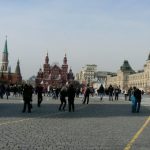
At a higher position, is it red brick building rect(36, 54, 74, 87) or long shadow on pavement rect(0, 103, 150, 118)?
red brick building rect(36, 54, 74, 87)

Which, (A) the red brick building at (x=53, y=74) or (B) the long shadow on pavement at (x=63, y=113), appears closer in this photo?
(B) the long shadow on pavement at (x=63, y=113)

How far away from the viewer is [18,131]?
51.4 ft

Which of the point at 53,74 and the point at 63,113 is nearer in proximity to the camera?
the point at 63,113

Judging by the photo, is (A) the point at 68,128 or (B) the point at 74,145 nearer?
(B) the point at 74,145

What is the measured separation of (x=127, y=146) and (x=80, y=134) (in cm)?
290

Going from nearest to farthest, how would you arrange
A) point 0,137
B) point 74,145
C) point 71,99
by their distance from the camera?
point 74,145, point 0,137, point 71,99

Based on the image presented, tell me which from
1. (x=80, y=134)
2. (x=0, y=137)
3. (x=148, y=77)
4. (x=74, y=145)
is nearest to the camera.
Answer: (x=74, y=145)

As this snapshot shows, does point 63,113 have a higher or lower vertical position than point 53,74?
lower

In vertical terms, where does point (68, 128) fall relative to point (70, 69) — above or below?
below

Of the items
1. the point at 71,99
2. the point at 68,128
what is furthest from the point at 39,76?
the point at 68,128

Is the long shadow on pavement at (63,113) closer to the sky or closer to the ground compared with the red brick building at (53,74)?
closer to the ground

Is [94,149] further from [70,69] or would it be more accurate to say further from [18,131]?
[70,69]

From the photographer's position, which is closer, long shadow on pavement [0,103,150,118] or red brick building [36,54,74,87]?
long shadow on pavement [0,103,150,118]

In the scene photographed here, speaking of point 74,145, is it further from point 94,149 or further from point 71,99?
point 71,99
